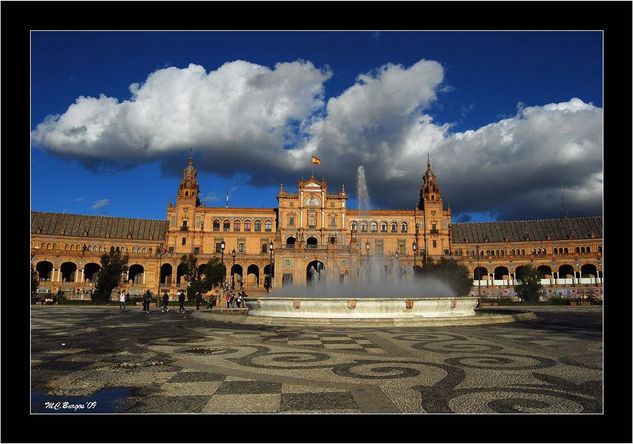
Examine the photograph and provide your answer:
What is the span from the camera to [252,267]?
81875 mm

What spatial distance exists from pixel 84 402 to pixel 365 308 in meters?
13.8

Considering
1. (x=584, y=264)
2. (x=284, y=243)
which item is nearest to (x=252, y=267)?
(x=284, y=243)

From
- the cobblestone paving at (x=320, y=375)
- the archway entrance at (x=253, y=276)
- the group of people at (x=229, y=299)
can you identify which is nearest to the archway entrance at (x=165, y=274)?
the group of people at (x=229, y=299)

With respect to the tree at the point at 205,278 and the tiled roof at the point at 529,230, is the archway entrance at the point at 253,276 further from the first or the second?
the tiled roof at the point at 529,230

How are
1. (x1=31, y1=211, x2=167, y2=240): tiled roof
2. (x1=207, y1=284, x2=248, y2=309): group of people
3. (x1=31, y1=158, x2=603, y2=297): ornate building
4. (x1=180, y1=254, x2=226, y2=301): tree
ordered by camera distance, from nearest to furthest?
(x1=207, y1=284, x2=248, y2=309): group of people
(x1=180, y1=254, x2=226, y2=301): tree
(x1=31, y1=158, x2=603, y2=297): ornate building
(x1=31, y1=211, x2=167, y2=240): tiled roof

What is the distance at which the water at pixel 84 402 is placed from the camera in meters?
4.98

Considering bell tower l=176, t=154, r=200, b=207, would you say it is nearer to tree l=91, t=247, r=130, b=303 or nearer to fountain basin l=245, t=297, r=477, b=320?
tree l=91, t=247, r=130, b=303

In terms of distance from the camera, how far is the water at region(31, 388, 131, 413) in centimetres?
498

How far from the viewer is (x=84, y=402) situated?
537 centimetres

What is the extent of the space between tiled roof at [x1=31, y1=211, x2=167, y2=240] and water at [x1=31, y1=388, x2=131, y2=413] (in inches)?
3481

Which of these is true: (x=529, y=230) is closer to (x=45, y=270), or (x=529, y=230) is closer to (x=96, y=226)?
(x=96, y=226)

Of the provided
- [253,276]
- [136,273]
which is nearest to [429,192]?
[253,276]

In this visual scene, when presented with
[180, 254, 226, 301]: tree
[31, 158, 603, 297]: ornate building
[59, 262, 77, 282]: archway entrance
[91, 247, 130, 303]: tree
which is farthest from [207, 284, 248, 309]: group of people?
[59, 262, 77, 282]: archway entrance
